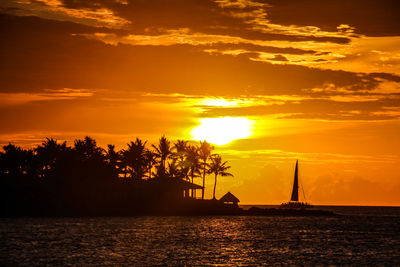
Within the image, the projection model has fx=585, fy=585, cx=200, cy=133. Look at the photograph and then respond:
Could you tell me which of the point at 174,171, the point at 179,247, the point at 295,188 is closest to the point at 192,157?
the point at 174,171

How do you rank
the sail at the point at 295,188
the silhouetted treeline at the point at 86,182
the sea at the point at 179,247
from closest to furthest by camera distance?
the sea at the point at 179,247 < the silhouetted treeline at the point at 86,182 < the sail at the point at 295,188

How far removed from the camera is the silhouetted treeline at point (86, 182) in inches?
4690

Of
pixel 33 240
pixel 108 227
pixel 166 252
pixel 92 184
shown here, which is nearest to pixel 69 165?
pixel 92 184

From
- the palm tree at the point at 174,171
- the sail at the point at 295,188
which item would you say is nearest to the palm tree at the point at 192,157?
the palm tree at the point at 174,171

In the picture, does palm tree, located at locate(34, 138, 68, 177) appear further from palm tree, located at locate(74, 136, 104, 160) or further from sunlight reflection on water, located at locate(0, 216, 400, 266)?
sunlight reflection on water, located at locate(0, 216, 400, 266)

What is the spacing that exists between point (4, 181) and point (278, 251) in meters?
74.8

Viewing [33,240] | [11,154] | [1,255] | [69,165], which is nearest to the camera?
[1,255]

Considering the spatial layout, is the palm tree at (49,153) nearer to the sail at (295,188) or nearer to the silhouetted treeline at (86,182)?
the silhouetted treeline at (86,182)

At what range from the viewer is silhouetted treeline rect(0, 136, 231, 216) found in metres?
119

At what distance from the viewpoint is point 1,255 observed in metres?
53.8

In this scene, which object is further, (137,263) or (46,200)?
(46,200)

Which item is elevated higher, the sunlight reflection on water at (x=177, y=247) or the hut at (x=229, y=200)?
the hut at (x=229, y=200)

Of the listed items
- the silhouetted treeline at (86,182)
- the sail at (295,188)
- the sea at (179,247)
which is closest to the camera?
the sea at (179,247)

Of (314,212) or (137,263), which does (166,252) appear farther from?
(314,212)
